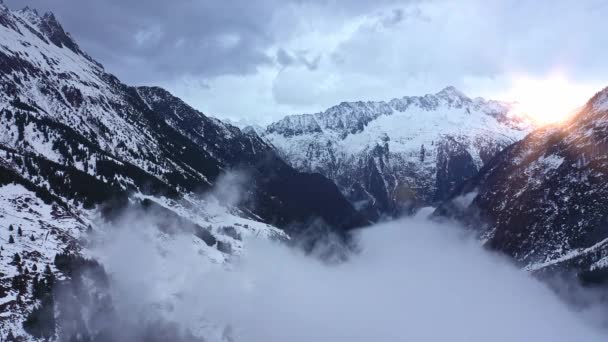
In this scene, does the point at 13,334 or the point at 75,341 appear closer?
the point at 13,334

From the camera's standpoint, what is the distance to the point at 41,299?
199 m

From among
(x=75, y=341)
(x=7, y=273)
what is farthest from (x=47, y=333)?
(x=7, y=273)

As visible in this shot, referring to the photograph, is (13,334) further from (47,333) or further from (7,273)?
(7,273)

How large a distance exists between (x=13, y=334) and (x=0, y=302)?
12.8 m

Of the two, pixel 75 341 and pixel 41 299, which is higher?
pixel 41 299

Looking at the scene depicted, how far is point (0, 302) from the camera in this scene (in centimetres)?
18600

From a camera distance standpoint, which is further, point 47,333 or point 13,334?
point 47,333

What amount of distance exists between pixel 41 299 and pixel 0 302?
1496 cm

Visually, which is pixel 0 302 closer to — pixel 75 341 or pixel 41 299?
pixel 41 299

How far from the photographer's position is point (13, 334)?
179 metres

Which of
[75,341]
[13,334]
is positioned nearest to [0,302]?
[13,334]

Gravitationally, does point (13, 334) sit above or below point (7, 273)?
below

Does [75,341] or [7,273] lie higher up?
[7,273]

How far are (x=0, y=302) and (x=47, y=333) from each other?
663 inches
